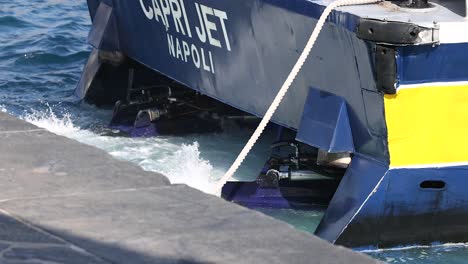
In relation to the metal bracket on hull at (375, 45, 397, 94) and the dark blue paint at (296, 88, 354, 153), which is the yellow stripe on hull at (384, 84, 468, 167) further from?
the dark blue paint at (296, 88, 354, 153)

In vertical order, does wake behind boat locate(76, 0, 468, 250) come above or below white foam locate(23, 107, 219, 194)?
above

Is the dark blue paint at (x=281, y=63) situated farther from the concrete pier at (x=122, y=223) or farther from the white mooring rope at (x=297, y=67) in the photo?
the concrete pier at (x=122, y=223)

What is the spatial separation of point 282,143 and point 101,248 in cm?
453

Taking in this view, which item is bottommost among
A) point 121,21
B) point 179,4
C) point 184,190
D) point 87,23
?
point 87,23

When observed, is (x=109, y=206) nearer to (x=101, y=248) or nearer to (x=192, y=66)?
(x=101, y=248)

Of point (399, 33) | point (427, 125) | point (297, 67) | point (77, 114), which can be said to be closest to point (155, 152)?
point (77, 114)

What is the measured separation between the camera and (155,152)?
8.96 meters

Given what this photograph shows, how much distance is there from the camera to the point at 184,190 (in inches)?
151

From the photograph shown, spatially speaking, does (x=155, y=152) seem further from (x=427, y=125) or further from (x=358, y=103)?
(x=427, y=125)

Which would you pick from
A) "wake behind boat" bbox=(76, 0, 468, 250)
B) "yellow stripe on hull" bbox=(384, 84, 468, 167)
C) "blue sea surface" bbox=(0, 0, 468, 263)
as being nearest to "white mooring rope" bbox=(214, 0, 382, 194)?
"wake behind boat" bbox=(76, 0, 468, 250)

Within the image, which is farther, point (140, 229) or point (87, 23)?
point (87, 23)

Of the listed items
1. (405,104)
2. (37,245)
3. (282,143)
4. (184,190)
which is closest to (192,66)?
(282,143)

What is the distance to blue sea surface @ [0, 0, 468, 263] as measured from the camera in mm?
7262

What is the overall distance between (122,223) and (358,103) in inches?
118
